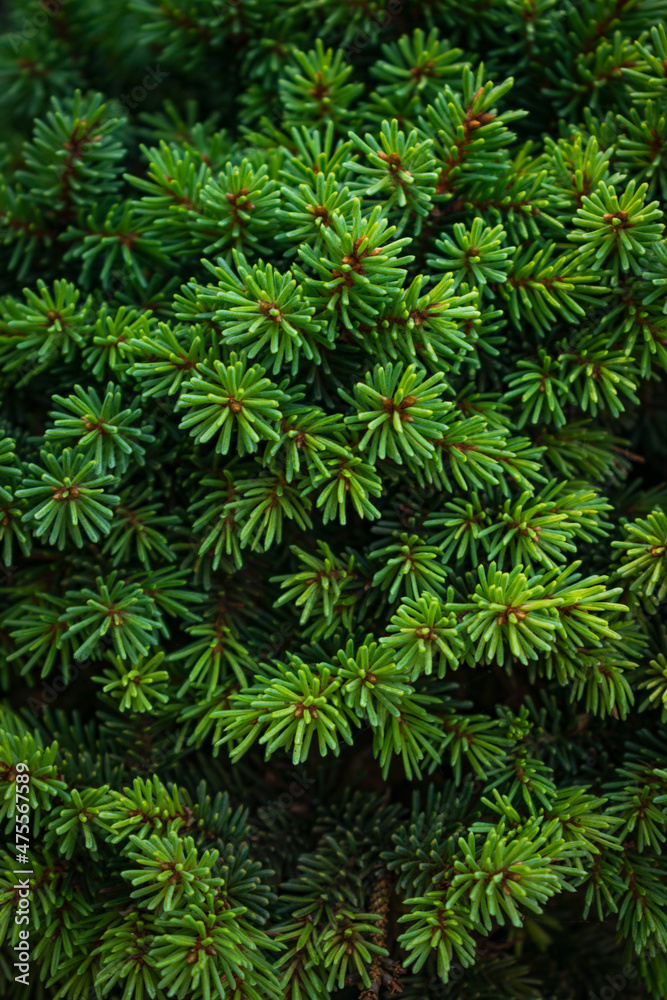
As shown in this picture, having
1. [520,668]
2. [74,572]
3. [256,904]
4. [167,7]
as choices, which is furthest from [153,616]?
[167,7]

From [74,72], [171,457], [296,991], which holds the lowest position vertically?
[296,991]

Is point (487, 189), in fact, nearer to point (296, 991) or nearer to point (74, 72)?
point (74, 72)

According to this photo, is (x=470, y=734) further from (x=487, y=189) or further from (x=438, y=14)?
(x=438, y=14)

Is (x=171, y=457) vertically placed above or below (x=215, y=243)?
below

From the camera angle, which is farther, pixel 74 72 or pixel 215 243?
pixel 74 72

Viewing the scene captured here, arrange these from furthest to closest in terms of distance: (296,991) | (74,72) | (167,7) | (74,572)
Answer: (74,72)
(167,7)
(74,572)
(296,991)

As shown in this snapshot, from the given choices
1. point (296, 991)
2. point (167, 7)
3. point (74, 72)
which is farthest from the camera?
point (74, 72)
